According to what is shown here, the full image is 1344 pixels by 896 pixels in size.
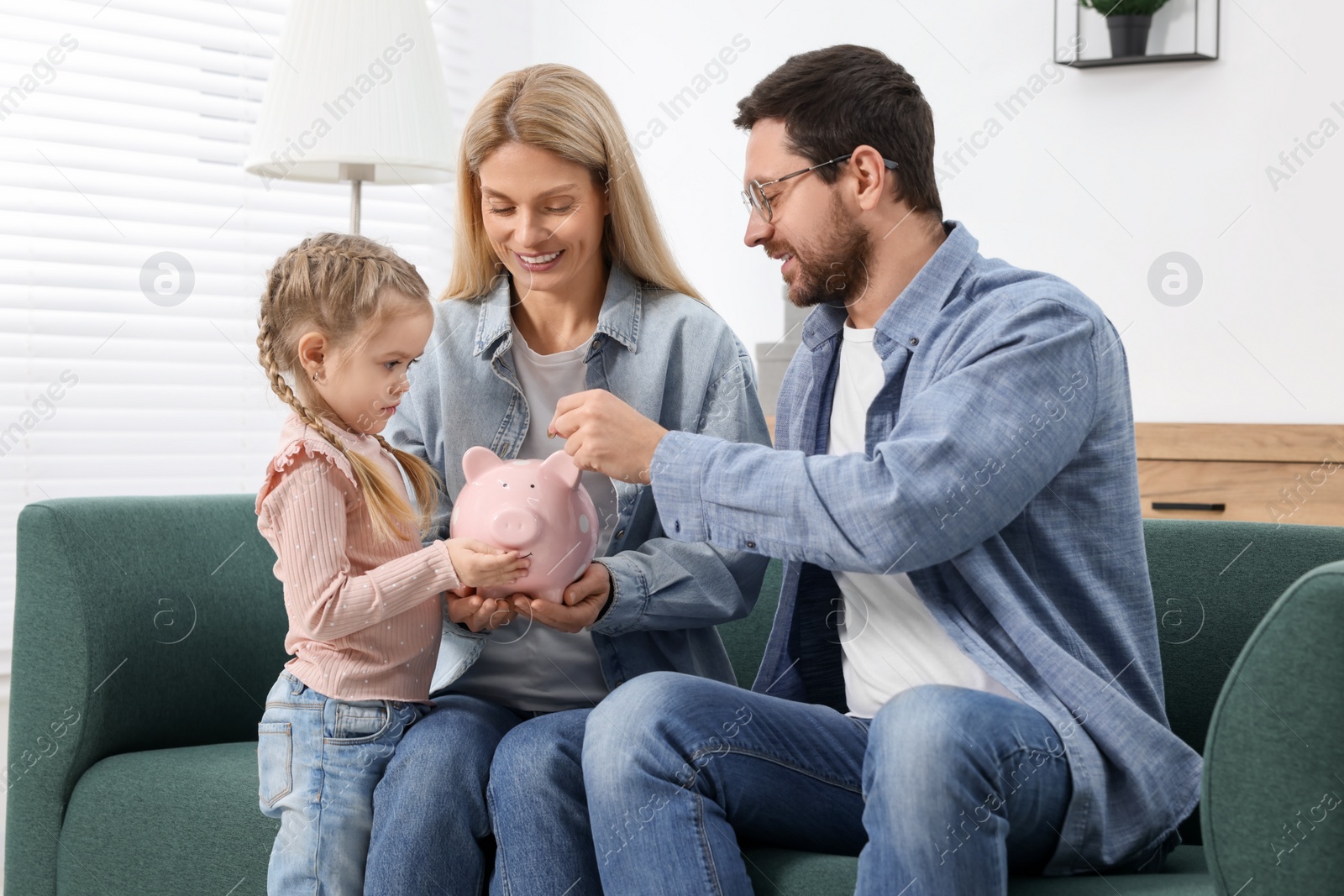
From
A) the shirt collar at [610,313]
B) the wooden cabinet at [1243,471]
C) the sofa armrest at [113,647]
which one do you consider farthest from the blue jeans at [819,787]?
the wooden cabinet at [1243,471]

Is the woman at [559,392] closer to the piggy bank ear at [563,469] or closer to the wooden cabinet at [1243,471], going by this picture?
the piggy bank ear at [563,469]

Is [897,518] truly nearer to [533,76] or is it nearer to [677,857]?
[677,857]

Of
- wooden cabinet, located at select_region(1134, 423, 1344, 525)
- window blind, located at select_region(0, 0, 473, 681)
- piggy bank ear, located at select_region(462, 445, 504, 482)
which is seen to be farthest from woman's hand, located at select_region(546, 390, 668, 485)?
window blind, located at select_region(0, 0, 473, 681)

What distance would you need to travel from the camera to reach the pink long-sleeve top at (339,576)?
4.14ft

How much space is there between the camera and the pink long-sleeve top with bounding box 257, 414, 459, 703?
1263 millimetres

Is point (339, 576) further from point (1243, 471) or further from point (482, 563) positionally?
point (1243, 471)

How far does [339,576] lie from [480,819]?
0.29m

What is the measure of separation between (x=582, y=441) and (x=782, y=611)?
1.10 feet

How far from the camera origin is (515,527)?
4.25ft

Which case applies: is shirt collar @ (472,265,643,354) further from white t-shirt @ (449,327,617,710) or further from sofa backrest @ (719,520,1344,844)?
sofa backrest @ (719,520,1344,844)

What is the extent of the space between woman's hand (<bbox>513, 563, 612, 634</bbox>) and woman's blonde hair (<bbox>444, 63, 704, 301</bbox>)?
1.44 ft

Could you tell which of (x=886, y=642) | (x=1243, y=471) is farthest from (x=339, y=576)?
(x=1243, y=471)

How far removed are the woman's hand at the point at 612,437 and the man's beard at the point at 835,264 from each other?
27 cm

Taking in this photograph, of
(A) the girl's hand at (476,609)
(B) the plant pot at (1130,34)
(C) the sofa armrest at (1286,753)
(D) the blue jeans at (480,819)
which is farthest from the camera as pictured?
(B) the plant pot at (1130,34)
